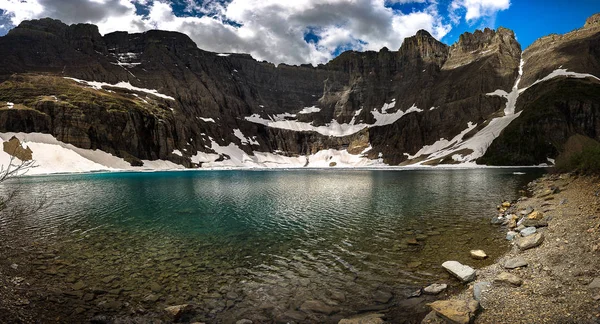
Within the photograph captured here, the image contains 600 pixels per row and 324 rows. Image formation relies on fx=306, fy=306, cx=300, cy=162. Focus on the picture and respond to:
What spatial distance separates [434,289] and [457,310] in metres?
2.55

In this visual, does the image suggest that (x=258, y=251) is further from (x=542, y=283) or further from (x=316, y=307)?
(x=542, y=283)

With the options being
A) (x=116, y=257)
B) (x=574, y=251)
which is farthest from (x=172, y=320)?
(x=574, y=251)

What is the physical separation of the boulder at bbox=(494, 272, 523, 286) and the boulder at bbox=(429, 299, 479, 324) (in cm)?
224

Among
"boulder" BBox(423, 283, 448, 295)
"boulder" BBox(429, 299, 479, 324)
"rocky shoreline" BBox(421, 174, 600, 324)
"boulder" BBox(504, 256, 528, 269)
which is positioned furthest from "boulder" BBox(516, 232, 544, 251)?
"boulder" BBox(429, 299, 479, 324)

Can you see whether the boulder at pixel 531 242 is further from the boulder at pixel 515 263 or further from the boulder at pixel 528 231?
the boulder at pixel 515 263

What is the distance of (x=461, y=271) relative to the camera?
1266 cm

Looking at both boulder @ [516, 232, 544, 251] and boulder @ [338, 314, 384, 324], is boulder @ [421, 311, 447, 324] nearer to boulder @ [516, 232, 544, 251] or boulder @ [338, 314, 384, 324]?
boulder @ [338, 314, 384, 324]

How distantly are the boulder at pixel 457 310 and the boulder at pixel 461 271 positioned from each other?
2.80 meters

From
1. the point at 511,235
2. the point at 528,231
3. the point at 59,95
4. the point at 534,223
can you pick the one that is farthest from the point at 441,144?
the point at 59,95

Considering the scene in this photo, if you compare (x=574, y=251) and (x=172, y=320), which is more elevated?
(x=574, y=251)

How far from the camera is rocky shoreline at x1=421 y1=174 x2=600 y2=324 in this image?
27.5 feet

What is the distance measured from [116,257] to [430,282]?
52.9 feet

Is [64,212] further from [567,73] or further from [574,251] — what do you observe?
[567,73]

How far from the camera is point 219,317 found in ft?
34.7
